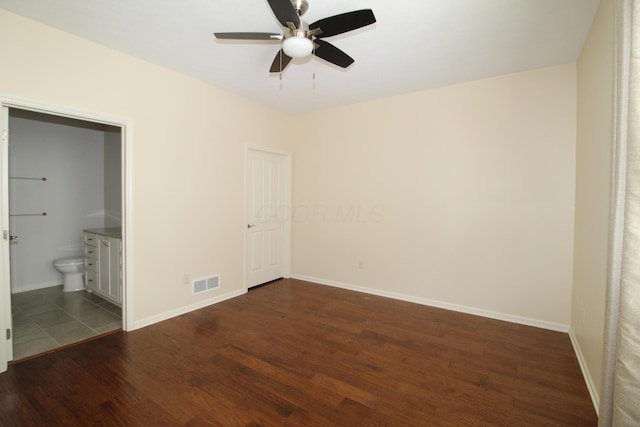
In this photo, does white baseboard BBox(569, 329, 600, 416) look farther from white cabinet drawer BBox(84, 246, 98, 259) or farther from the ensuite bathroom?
white cabinet drawer BBox(84, 246, 98, 259)

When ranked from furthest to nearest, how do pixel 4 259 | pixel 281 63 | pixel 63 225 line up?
pixel 63 225
pixel 281 63
pixel 4 259

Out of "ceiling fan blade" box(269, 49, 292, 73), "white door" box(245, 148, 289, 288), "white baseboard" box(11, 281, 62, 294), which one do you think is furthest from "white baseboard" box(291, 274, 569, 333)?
"white baseboard" box(11, 281, 62, 294)

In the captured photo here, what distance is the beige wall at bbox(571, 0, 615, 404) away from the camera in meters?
1.88

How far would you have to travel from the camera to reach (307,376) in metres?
2.18

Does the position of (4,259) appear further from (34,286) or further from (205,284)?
(34,286)

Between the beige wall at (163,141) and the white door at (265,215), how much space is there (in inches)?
10.5

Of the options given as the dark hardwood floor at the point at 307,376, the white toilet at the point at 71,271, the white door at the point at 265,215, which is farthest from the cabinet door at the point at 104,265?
the white door at the point at 265,215

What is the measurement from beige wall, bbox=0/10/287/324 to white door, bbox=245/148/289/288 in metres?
0.27

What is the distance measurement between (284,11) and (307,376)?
2523mm

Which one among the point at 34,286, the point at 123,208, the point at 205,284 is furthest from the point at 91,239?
the point at 205,284

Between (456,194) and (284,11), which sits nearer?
(284,11)

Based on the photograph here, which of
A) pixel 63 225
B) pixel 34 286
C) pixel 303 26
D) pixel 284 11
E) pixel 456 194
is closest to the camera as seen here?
pixel 284 11

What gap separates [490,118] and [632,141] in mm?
2470

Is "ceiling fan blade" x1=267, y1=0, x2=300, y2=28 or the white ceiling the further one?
the white ceiling
